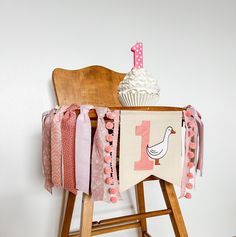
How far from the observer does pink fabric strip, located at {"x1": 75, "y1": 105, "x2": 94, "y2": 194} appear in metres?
0.65

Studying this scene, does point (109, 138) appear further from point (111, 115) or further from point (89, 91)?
point (89, 91)

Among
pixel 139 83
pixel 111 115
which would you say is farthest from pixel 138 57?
pixel 111 115

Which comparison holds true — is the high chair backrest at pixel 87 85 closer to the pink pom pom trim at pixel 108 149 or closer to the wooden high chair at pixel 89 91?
the wooden high chair at pixel 89 91

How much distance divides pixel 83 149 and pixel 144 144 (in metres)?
0.16

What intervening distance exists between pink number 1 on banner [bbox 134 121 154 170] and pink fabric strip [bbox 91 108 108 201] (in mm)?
91

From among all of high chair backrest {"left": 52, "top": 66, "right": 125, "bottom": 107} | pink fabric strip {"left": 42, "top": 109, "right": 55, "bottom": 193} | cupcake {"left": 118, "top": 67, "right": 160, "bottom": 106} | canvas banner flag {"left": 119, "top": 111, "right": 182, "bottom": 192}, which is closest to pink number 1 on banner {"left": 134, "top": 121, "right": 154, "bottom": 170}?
canvas banner flag {"left": 119, "top": 111, "right": 182, "bottom": 192}

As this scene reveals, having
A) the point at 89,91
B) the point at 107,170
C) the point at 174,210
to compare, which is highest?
the point at 89,91

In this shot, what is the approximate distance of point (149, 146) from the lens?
27.5 inches

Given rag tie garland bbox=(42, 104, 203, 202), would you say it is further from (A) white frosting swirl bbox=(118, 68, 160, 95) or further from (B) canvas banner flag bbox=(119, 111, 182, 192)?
(A) white frosting swirl bbox=(118, 68, 160, 95)
